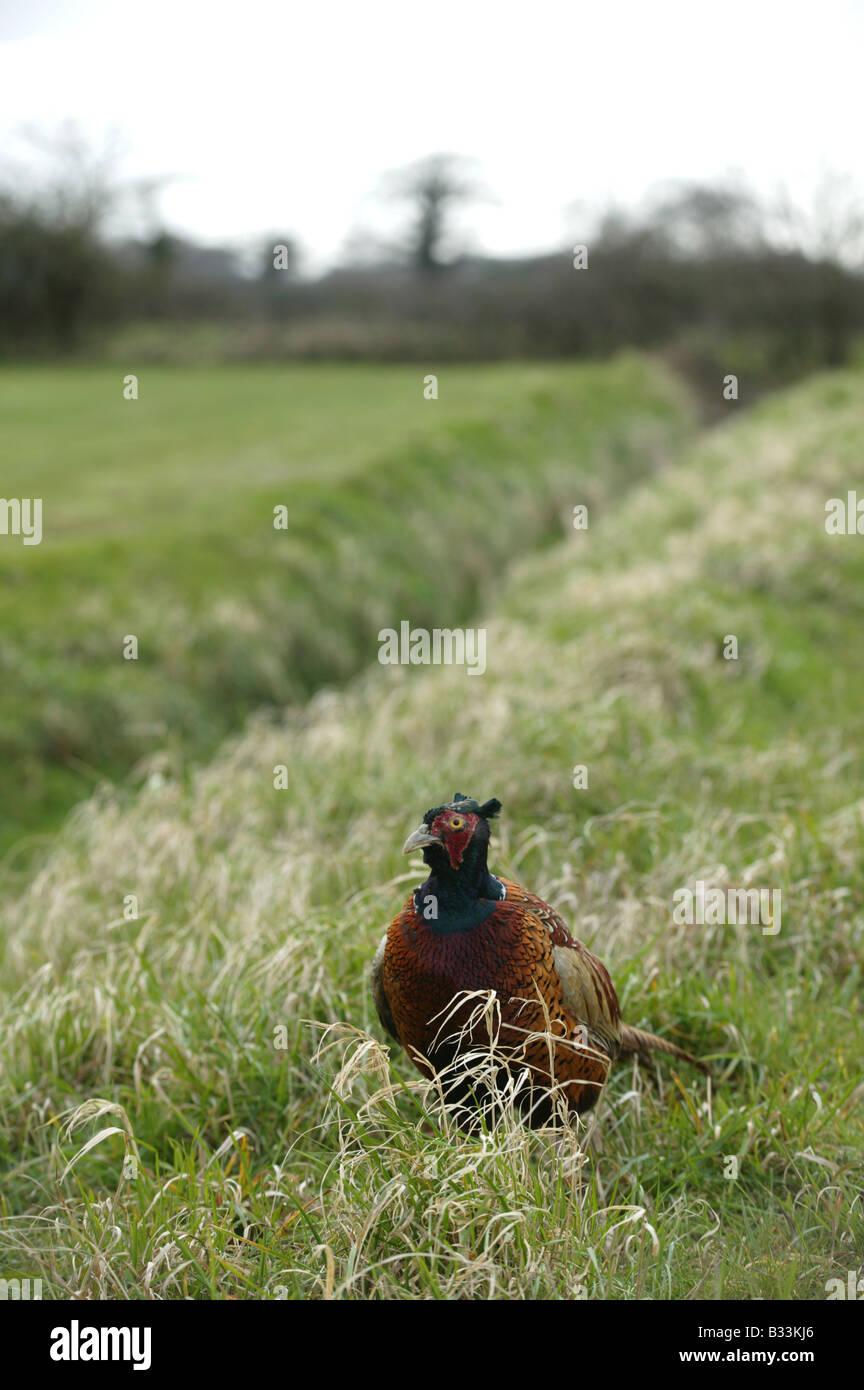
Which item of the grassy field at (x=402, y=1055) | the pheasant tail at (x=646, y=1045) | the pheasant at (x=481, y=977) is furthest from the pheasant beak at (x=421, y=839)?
the pheasant tail at (x=646, y=1045)

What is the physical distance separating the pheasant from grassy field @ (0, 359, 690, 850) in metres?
4.60

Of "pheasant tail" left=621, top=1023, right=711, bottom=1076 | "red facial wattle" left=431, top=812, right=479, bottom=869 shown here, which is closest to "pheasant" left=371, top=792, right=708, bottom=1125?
"red facial wattle" left=431, top=812, right=479, bottom=869

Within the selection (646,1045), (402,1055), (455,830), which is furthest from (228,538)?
(455,830)

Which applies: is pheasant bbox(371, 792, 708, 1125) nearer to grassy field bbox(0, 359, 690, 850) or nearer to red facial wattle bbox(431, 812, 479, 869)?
red facial wattle bbox(431, 812, 479, 869)

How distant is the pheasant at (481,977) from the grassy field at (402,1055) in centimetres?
16

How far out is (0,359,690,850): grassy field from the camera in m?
7.48

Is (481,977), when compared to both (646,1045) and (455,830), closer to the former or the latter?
(455,830)

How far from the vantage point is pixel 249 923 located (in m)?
3.80

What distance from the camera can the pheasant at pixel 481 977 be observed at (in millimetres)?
2346

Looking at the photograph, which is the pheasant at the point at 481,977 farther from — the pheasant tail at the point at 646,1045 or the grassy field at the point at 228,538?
the grassy field at the point at 228,538

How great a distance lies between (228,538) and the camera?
10180 mm

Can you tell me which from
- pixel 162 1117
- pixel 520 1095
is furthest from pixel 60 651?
pixel 520 1095

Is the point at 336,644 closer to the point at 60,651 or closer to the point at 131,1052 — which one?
the point at 60,651

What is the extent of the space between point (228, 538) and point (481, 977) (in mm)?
8336
